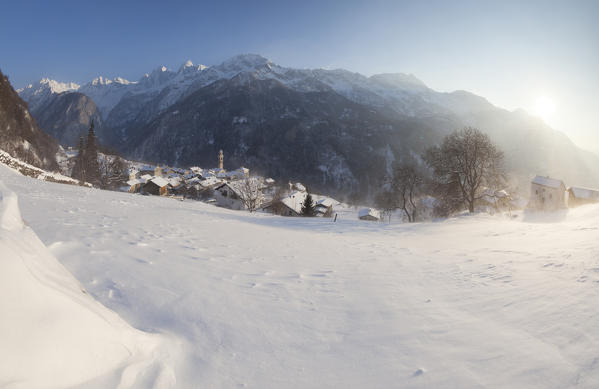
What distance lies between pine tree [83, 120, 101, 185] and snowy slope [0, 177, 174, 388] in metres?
62.0

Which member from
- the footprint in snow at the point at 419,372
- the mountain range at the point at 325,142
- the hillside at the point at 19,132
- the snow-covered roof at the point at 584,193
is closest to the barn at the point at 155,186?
the hillside at the point at 19,132

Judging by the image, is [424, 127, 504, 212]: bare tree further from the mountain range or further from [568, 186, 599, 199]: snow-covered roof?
the mountain range

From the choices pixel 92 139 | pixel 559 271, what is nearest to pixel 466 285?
pixel 559 271

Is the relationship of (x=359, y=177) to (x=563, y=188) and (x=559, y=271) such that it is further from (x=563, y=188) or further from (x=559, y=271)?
(x=559, y=271)

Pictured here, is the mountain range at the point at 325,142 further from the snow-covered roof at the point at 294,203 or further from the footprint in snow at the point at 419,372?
the footprint in snow at the point at 419,372

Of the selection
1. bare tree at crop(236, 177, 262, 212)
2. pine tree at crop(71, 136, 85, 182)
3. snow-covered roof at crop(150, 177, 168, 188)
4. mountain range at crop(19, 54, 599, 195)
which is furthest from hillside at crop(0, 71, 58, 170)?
mountain range at crop(19, 54, 599, 195)

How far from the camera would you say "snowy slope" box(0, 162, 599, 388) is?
204 cm

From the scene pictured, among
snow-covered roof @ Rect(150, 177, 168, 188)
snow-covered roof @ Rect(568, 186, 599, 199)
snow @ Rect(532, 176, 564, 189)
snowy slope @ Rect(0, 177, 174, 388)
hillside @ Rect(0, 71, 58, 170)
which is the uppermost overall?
hillside @ Rect(0, 71, 58, 170)

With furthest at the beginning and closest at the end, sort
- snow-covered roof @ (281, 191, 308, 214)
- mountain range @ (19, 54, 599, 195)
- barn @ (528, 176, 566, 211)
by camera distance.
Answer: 1. mountain range @ (19, 54, 599, 195)
2. snow-covered roof @ (281, 191, 308, 214)
3. barn @ (528, 176, 566, 211)

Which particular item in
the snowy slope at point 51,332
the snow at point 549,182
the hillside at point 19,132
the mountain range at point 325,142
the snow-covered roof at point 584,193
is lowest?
the snowy slope at point 51,332

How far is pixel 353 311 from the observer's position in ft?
10.7

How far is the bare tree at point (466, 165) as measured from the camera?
846 inches

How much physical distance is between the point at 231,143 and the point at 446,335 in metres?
182

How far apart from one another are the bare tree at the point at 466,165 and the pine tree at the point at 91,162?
59.7 m
